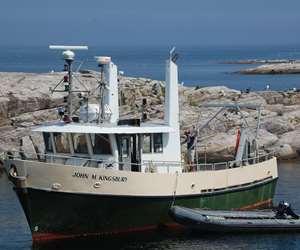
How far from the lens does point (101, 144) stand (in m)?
31.1

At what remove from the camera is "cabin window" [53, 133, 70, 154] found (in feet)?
103

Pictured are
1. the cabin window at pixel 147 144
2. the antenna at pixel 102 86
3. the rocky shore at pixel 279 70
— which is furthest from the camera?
the rocky shore at pixel 279 70

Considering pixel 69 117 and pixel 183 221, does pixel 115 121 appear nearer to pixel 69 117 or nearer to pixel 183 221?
pixel 69 117

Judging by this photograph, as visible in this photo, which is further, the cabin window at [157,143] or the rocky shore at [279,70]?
the rocky shore at [279,70]

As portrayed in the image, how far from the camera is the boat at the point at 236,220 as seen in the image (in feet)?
104

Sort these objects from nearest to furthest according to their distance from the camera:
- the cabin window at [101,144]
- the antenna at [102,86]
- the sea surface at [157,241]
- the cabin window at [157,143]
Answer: the sea surface at [157,241], the cabin window at [101,144], the antenna at [102,86], the cabin window at [157,143]

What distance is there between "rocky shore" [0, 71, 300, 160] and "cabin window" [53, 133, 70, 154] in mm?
14081

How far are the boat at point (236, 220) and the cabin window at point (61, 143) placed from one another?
13.8 feet

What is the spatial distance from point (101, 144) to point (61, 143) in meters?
1.42

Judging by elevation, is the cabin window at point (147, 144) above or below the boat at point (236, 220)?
above

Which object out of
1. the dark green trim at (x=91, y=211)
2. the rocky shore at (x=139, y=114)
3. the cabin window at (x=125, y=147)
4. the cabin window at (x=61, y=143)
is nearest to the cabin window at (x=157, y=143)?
the cabin window at (x=125, y=147)

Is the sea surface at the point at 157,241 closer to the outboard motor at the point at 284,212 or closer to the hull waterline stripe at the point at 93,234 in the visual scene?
the hull waterline stripe at the point at 93,234

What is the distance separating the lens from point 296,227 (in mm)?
32875

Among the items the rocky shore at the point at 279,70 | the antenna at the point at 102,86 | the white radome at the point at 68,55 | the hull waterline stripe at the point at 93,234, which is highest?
the rocky shore at the point at 279,70
